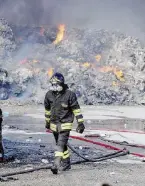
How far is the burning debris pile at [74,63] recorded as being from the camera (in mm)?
43844

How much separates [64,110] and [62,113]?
0.23ft

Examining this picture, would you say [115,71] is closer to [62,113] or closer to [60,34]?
[60,34]

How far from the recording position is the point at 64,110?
24.3 feet

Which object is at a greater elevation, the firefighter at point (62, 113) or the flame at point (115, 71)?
the flame at point (115, 71)

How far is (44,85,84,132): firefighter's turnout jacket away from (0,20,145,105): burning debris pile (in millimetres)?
32367

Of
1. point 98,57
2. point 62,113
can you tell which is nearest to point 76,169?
point 62,113

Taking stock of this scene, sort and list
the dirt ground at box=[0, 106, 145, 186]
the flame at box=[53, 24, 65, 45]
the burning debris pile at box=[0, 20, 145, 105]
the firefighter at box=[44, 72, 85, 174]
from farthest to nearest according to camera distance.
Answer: the flame at box=[53, 24, 65, 45] < the burning debris pile at box=[0, 20, 145, 105] < the firefighter at box=[44, 72, 85, 174] < the dirt ground at box=[0, 106, 145, 186]

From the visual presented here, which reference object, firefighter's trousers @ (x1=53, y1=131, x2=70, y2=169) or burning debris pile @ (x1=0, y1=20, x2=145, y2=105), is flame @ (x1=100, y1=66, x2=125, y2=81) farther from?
firefighter's trousers @ (x1=53, y1=131, x2=70, y2=169)

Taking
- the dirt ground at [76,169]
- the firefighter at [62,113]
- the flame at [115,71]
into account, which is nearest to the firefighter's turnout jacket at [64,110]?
the firefighter at [62,113]

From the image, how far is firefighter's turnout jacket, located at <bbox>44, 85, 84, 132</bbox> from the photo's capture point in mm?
7344

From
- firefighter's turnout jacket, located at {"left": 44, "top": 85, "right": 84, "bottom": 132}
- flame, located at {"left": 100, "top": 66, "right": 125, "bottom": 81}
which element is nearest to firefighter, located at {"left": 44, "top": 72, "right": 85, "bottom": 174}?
firefighter's turnout jacket, located at {"left": 44, "top": 85, "right": 84, "bottom": 132}

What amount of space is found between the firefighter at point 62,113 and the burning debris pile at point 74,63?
3237 cm

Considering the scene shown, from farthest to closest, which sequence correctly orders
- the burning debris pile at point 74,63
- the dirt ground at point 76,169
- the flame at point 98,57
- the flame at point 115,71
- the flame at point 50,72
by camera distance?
the flame at point 98,57 → the flame at point 115,71 → the flame at point 50,72 → the burning debris pile at point 74,63 → the dirt ground at point 76,169

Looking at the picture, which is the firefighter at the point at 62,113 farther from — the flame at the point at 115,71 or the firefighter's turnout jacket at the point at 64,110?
the flame at the point at 115,71
